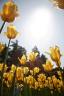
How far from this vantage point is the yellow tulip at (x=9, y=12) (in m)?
3.15

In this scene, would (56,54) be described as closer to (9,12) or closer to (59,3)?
(9,12)

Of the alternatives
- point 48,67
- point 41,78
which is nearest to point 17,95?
point 48,67

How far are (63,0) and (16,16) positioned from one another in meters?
0.67

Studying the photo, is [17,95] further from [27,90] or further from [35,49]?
[35,49]

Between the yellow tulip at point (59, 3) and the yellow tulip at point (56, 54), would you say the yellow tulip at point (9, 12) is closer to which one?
the yellow tulip at point (59, 3)

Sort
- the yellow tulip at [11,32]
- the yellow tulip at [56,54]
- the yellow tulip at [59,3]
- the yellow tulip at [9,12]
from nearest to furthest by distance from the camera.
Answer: the yellow tulip at [59,3] < the yellow tulip at [9,12] < the yellow tulip at [56,54] < the yellow tulip at [11,32]

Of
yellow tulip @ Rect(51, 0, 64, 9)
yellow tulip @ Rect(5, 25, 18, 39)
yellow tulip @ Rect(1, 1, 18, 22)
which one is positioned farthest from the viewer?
yellow tulip @ Rect(5, 25, 18, 39)

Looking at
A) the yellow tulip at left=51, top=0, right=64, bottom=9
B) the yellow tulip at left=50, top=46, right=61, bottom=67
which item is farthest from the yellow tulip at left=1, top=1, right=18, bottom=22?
the yellow tulip at left=50, top=46, right=61, bottom=67

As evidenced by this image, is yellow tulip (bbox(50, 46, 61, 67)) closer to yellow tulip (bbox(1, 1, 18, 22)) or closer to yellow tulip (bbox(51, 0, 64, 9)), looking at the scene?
yellow tulip (bbox(1, 1, 18, 22))

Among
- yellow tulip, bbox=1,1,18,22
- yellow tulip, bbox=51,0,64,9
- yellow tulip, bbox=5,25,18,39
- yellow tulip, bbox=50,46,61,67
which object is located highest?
yellow tulip, bbox=51,0,64,9

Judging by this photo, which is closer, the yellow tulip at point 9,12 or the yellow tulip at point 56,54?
the yellow tulip at point 9,12

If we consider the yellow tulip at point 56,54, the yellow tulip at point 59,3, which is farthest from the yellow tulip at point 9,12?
the yellow tulip at point 56,54

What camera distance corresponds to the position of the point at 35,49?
159ft

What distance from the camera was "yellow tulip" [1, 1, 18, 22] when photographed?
3154mm
